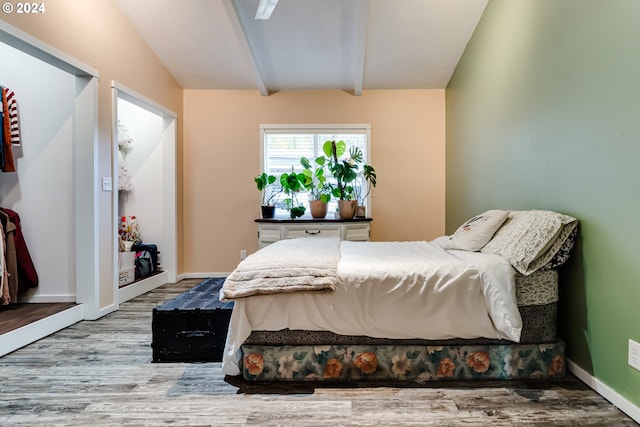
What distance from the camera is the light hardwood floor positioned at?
1506 mm

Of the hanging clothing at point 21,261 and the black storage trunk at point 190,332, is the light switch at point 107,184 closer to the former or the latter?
the hanging clothing at point 21,261

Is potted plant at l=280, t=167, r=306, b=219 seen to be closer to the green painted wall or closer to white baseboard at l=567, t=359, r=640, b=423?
the green painted wall

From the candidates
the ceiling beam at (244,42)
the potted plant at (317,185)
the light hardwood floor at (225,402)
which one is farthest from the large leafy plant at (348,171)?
the light hardwood floor at (225,402)

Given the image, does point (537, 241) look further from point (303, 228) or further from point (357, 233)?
point (303, 228)

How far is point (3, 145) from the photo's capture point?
2764 millimetres

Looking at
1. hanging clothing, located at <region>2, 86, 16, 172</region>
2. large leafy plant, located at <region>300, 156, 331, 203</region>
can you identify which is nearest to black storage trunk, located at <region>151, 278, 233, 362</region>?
hanging clothing, located at <region>2, 86, 16, 172</region>

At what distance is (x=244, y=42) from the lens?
3.44 metres

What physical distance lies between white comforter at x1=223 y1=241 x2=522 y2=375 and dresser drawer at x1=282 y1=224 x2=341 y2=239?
214 centimetres

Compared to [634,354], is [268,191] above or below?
above

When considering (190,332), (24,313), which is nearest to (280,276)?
(190,332)

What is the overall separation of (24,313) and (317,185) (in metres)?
3.09

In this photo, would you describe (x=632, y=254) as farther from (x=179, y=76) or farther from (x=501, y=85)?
(x=179, y=76)

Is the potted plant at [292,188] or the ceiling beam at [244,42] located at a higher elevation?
the ceiling beam at [244,42]

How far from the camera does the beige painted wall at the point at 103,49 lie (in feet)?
8.15
